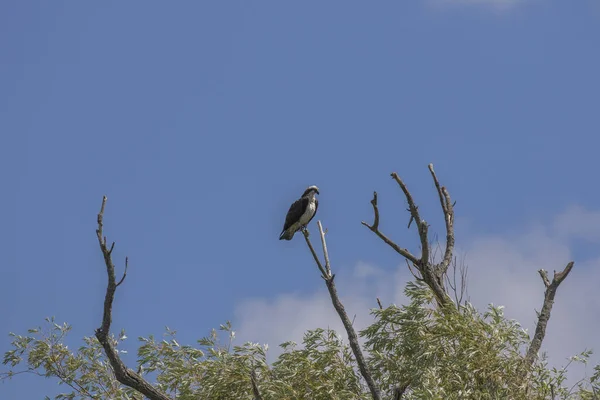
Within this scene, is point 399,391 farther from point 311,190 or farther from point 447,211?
point 311,190

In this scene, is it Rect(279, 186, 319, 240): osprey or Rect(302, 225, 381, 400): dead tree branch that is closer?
Rect(302, 225, 381, 400): dead tree branch

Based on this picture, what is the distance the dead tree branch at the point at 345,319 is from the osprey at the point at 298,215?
6053 mm

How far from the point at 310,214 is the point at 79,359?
6.39 m

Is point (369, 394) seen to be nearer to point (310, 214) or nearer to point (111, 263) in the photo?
point (111, 263)

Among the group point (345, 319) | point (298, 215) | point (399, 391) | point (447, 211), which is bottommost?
point (399, 391)

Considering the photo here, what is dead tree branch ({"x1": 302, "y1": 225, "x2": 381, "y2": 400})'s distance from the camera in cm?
1475

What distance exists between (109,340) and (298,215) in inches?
322

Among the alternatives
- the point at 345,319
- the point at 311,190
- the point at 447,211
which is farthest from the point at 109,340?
the point at 311,190

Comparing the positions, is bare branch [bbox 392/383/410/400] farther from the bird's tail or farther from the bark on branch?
the bird's tail

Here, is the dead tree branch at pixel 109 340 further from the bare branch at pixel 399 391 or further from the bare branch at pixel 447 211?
the bare branch at pixel 447 211

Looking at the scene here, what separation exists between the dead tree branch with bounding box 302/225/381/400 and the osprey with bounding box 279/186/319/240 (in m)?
6.05

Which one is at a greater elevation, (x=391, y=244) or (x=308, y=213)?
(x=308, y=213)

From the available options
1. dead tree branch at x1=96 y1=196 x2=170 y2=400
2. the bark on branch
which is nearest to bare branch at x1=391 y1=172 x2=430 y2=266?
the bark on branch

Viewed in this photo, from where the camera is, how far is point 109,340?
13914mm
